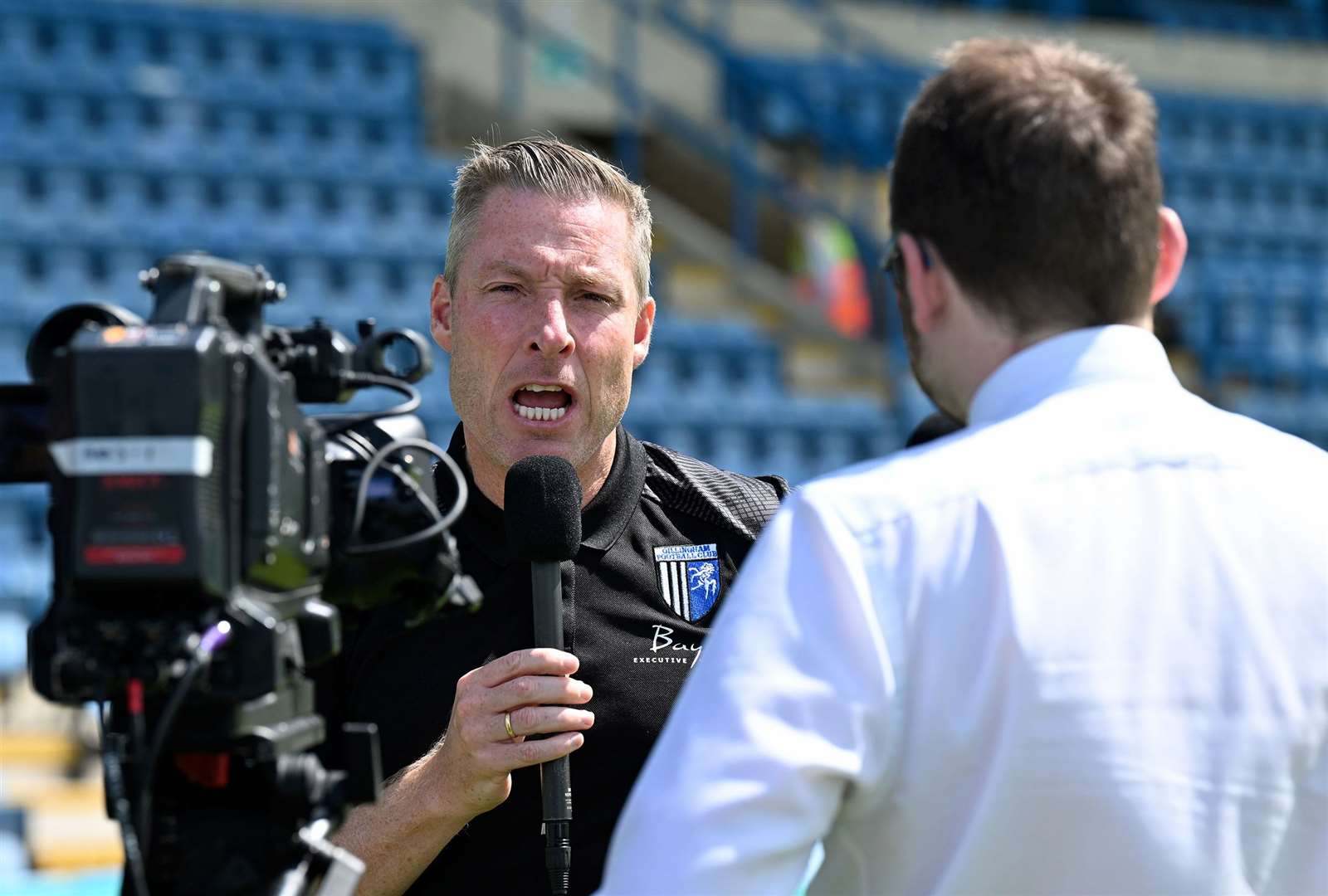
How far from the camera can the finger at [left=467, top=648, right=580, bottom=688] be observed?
6.72 ft

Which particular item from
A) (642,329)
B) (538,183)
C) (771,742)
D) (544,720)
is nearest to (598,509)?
(642,329)

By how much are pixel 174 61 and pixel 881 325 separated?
4.59 metres

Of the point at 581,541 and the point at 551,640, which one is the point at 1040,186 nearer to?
the point at 551,640

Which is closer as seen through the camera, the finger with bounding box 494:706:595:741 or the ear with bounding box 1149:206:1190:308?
the ear with bounding box 1149:206:1190:308

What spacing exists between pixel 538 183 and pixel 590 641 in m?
0.73

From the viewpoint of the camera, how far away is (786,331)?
10.3 metres

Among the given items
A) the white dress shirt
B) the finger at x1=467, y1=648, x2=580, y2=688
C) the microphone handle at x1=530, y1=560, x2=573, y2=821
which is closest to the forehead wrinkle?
the microphone handle at x1=530, y1=560, x2=573, y2=821

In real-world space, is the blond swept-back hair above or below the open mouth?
above

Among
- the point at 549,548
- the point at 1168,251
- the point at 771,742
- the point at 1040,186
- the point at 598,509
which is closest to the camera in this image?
the point at 771,742

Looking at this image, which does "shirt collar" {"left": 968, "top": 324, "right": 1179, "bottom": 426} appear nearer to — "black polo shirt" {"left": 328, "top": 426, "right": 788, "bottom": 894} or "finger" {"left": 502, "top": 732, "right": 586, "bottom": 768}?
"finger" {"left": 502, "top": 732, "right": 586, "bottom": 768}

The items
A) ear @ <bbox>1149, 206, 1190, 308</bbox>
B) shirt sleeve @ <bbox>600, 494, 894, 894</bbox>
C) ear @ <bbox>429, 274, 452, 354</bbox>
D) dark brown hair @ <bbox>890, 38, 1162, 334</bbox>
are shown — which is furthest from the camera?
ear @ <bbox>429, 274, 452, 354</bbox>

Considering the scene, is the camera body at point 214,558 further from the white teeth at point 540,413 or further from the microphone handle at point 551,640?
the white teeth at point 540,413

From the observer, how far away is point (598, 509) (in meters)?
2.63

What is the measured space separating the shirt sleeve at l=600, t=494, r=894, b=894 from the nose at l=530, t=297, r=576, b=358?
45.0 inches
